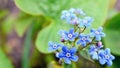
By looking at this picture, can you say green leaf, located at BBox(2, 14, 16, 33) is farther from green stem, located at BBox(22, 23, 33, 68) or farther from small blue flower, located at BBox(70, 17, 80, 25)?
small blue flower, located at BBox(70, 17, 80, 25)

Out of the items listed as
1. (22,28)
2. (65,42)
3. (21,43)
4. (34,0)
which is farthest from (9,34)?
(65,42)

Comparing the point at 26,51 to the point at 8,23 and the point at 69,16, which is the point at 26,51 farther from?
the point at 69,16

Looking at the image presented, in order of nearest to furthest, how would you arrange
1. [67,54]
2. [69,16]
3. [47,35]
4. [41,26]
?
1. [67,54]
2. [69,16]
3. [47,35]
4. [41,26]

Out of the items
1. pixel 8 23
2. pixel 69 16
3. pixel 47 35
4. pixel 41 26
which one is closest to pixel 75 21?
pixel 69 16

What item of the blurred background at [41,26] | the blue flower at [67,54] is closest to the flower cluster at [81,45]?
the blue flower at [67,54]

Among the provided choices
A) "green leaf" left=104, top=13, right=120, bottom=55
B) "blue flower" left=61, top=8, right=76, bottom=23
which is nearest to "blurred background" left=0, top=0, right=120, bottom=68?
"green leaf" left=104, top=13, right=120, bottom=55

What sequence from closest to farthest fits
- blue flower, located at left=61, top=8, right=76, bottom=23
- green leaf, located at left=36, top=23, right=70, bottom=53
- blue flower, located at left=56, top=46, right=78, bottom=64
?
1. blue flower, located at left=56, top=46, right=78, bottom=64
2. blue flower, located at left=61, top=8, right=76, bottom=23
3. green leaf, located at left=36, top=23, right=70, bottom=53

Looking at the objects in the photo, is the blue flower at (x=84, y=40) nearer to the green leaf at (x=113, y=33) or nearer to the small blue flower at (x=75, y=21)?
the small blue flower at (x=75, y=21)

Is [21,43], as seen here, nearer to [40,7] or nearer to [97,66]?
[40,7]
